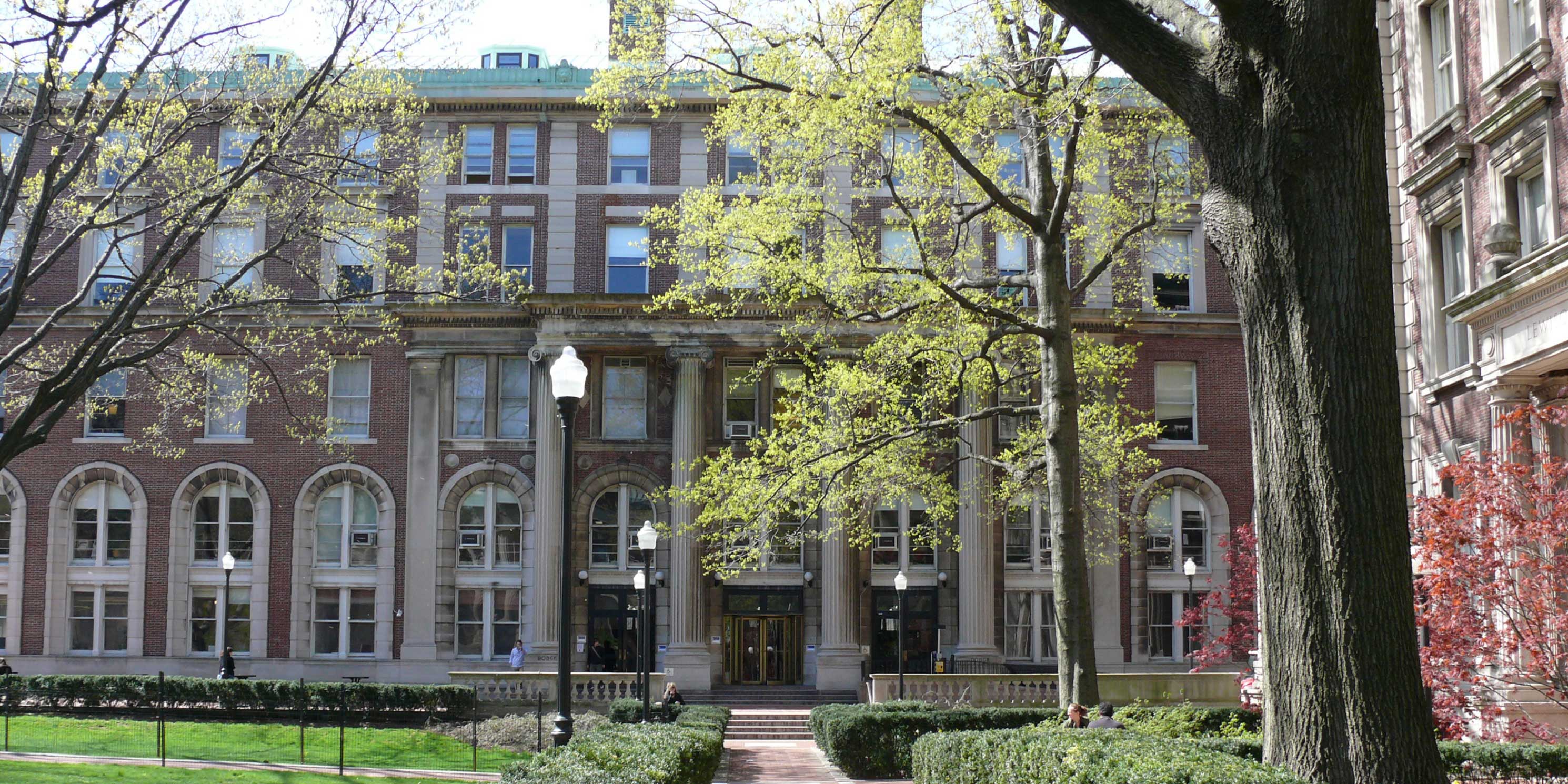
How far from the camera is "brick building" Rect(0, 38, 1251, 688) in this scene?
42.3 meters

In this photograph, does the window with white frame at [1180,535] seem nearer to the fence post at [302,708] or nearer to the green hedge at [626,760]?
the fence post at [302,708]

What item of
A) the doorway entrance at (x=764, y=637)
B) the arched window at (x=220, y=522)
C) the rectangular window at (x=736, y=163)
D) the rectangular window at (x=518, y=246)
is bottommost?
the doorway entrance at (x=764, y=637)

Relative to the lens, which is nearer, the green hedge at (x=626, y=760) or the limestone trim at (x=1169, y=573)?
the green hedge at (x=626, y=760)

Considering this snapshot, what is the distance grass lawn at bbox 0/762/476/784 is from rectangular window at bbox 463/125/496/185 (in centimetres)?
2545

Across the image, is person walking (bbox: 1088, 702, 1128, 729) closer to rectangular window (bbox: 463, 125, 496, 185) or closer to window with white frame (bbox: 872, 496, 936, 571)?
window with white frame (bbox: 872, 496, 936, 571)

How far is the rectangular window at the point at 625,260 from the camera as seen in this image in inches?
1720

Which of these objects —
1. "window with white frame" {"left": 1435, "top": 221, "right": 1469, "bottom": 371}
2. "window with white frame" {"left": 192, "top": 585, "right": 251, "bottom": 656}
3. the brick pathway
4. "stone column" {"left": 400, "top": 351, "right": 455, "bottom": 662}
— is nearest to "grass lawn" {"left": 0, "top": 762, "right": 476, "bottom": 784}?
the brick pathway

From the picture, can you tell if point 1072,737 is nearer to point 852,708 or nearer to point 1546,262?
point 1546,262

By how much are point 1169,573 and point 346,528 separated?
24394 millimetres

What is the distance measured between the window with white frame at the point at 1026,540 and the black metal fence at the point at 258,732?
651 inches

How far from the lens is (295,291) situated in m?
43.9

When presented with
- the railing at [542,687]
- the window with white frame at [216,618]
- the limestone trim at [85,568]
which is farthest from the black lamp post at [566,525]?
the limestone trim at [85,568]

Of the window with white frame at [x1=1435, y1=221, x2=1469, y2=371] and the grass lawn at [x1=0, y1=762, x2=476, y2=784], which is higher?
the window with white frame at [x1=1435, y1=221, x2=1469, y2=371]

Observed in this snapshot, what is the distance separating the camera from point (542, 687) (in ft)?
116
